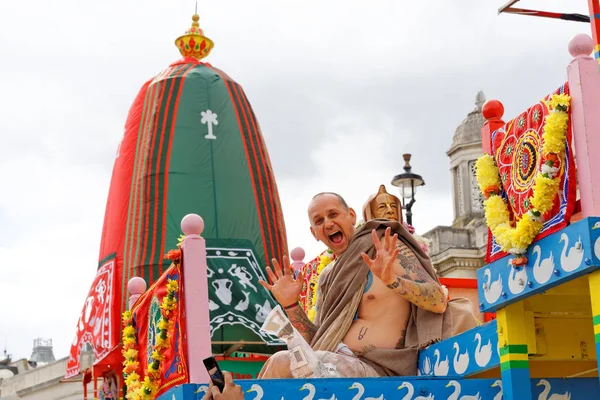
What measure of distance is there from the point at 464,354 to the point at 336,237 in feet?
4.19

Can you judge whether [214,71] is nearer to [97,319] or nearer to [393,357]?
[97,319]

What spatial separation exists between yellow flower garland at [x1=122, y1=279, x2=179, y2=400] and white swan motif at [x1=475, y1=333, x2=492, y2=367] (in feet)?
5.66

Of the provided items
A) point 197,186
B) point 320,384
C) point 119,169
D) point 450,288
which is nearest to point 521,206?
point 320,384

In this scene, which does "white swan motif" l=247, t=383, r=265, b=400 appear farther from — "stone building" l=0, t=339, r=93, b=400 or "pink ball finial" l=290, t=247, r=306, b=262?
"stone building" l=0, t=339, r=93, b=400

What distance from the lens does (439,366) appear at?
→ 16.9 feet

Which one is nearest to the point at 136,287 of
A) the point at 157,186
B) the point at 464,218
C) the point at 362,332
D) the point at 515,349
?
the point at 362,332

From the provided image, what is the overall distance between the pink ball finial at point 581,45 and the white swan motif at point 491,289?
1055 millimetres

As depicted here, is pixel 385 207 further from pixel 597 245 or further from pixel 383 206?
pixel 597 245

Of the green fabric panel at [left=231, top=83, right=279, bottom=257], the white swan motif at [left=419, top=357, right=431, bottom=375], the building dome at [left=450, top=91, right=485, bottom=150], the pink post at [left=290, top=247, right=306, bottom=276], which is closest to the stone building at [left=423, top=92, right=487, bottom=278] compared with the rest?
the building dome at [left=450, top=91, right=485, bottom=150]

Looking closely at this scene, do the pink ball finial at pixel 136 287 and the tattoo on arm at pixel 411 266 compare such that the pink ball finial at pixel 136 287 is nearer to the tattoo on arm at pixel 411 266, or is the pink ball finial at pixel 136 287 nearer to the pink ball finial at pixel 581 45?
the tattoo on arm at pixel 411 266

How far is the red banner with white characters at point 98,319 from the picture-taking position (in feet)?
37.1

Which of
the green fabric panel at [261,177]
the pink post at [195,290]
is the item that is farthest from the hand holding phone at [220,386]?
the green fabric panel at [261,177]

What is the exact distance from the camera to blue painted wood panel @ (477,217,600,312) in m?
3.86

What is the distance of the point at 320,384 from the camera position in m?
4.75
